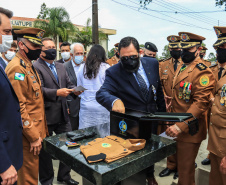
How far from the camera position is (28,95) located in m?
2.37

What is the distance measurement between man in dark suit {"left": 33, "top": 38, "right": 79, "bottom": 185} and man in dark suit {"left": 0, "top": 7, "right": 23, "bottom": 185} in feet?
3.27

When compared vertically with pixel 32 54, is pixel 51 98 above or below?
below

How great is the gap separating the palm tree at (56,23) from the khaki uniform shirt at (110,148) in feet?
75.2

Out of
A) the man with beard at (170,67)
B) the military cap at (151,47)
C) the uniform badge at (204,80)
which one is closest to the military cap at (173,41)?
the man with beard at (170,67)

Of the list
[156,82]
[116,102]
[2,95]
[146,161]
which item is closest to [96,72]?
[156,82]

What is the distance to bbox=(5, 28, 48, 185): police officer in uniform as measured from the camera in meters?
2.24

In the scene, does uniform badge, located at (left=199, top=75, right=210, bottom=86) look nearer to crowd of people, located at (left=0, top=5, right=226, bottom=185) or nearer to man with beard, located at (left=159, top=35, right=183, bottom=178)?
crowd of people, located at (left=0, top=5, right=226, bottom=185)

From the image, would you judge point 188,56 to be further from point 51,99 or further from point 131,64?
point 51,99

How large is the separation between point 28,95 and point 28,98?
0.04 m

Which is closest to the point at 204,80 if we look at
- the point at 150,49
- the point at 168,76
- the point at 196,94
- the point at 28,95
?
the point at 196,94

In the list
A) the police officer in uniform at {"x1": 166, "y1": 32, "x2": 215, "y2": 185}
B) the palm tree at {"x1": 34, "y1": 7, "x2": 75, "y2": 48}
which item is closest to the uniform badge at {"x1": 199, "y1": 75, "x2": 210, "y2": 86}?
the police officer in uniform at {"x1": 166, "y1": 32, "x2": 215, "y2": 185}

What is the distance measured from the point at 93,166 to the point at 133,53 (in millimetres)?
1245

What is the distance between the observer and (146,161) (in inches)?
56.9

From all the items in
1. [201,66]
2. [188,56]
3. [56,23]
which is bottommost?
[201,66]
